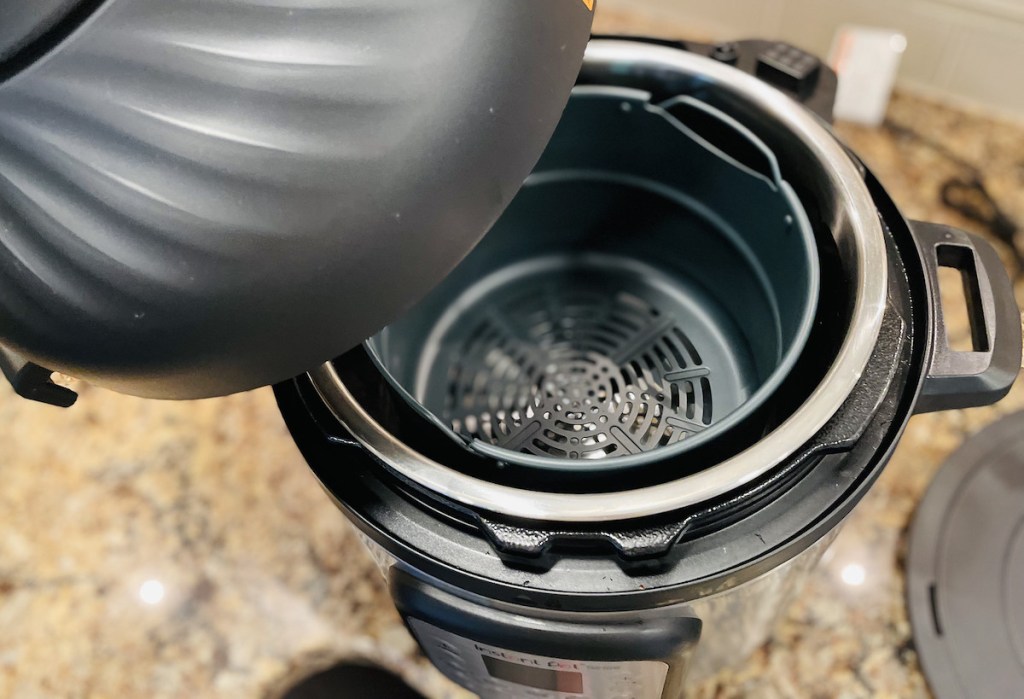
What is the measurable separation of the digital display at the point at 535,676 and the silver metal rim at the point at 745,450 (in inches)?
5.0

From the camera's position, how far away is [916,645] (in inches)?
27.8

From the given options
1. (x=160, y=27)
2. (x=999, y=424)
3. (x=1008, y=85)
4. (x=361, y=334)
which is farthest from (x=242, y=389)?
(x=1008, y=85)

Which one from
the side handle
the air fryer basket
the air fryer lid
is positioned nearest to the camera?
the air fryer lid

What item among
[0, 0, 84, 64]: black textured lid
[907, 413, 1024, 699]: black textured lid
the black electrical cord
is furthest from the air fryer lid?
the black electrical cord

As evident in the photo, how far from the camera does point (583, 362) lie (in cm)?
77

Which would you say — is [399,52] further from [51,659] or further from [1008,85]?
[1008,85]

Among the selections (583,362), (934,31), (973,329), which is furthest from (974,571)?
(934,31)

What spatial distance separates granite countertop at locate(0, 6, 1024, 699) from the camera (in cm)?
73

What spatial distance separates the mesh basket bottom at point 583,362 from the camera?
697mm

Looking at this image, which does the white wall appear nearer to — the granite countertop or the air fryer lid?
the granite countertop

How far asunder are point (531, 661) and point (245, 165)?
0.35 metres

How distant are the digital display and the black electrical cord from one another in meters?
0.65

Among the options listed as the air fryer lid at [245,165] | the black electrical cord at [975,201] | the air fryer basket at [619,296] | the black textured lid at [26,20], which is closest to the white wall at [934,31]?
the black electrical cord at [975,201]

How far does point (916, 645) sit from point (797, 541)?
0.30m
